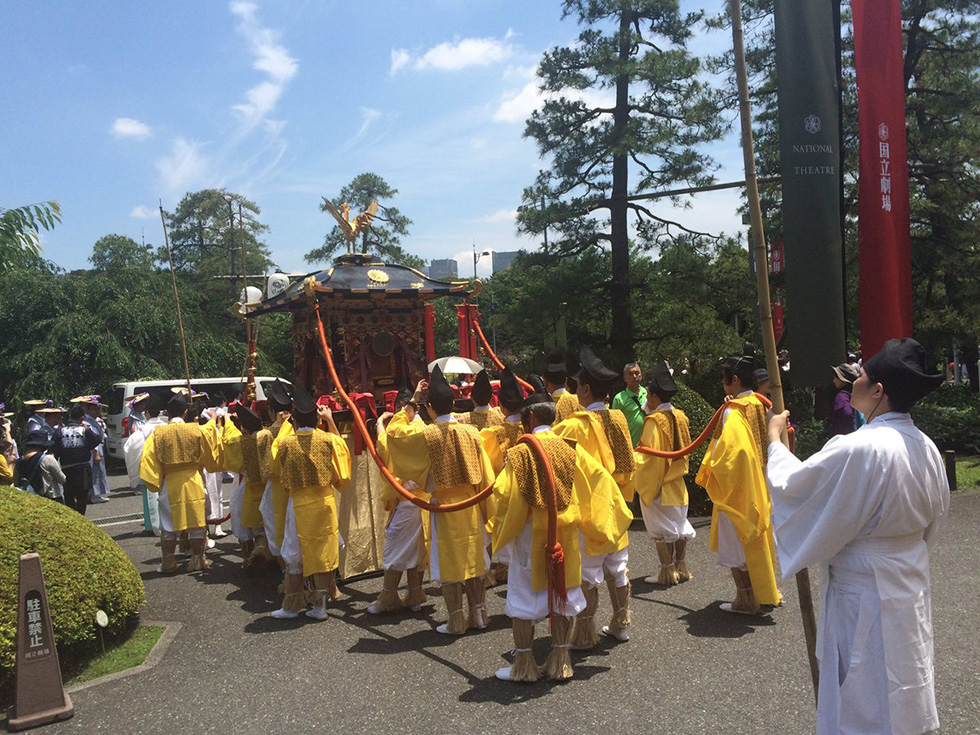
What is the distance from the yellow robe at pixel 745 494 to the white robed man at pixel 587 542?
2.31ft

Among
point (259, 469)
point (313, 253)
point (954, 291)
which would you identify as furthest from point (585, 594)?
point (313, 253)

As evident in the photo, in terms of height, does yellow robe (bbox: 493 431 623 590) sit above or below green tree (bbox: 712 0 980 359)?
below

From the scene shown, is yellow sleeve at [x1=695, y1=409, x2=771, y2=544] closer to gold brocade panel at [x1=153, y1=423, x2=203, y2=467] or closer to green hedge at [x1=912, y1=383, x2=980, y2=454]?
gold brocade panel at [x1=153, y1=423, x2=203, y2=467]

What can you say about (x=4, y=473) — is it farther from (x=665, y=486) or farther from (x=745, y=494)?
(x=745, y=494)

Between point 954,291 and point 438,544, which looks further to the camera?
point 954,291

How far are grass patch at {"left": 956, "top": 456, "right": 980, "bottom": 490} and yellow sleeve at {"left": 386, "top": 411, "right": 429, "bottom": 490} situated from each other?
24.8 ft

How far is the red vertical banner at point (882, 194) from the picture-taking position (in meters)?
10.0

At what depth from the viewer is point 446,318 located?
33.2 metres

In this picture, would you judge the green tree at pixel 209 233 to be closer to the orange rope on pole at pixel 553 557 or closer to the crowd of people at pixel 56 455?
the crowd of people at pixel 56 455

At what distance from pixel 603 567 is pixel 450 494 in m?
1.17

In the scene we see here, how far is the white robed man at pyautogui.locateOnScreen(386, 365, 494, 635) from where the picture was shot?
17.9 ft

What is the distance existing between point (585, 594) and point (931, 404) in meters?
10.6

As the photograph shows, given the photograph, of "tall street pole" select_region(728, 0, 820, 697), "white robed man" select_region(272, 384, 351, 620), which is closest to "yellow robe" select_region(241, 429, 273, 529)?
"white robed man" select_region(272, 384, 351, 620)

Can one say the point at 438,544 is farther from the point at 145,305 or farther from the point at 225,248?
the point at 225,248
